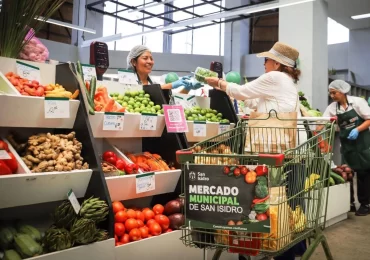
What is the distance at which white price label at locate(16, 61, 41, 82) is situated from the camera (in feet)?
8.23

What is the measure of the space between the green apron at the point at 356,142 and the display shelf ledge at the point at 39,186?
4.11 metres

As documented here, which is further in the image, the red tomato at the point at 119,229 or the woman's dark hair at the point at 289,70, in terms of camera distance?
the woman's dark hair at the point at 289,70

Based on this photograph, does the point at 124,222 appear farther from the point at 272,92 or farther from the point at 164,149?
the point at 272,92

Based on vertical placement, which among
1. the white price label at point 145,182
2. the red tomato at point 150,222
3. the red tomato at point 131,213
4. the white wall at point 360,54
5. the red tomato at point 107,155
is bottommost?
the red tomato at point 150,222

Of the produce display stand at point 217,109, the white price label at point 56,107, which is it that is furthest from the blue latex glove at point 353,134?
the white price label at point 56,107

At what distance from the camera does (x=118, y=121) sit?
2.65 metres

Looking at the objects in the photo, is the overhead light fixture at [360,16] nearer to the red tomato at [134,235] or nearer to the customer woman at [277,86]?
the customer woman at [277,86]

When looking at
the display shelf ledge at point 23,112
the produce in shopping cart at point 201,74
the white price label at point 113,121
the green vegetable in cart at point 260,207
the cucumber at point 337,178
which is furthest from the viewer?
the cucumber at point 337,178

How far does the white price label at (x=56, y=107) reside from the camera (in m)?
2.25

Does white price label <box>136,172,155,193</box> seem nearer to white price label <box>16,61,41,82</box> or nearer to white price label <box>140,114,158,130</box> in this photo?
white price label <box>140,114,158,130</box>

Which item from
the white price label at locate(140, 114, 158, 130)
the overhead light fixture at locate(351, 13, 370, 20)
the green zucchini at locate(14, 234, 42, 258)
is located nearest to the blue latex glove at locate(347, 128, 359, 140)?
the white price label at locate(140, 114, 158, 130)

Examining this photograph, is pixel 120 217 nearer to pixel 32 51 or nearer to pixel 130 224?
pixel 130 224

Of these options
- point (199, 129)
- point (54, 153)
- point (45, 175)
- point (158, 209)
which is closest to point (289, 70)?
point (199, 129)

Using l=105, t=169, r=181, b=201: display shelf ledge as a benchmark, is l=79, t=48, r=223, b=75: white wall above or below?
above
